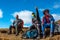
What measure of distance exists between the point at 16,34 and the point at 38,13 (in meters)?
1.58

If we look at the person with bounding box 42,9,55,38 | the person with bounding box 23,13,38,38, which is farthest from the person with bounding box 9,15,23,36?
the person with bounding box 42,9,55,38

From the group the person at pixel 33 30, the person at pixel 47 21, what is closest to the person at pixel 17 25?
the person at pixel 33 30

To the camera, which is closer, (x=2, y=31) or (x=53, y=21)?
(x=53, y=21)

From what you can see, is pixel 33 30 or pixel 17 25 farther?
pixel 17 25

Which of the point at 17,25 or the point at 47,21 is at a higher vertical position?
the point at 47,21

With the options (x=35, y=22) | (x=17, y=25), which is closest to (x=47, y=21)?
(x=35, y=22)

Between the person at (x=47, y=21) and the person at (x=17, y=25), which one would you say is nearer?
the person at (x=47, y=21)

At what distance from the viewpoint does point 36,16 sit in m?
14.2

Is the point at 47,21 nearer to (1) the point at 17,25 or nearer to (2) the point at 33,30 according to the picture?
(2) the point at 33,30

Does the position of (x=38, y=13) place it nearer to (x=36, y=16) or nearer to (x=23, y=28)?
(x=36, y=16)

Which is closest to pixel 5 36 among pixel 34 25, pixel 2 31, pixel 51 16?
pixel 2 31

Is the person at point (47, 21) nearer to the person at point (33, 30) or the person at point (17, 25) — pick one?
the person at point (33, 30)

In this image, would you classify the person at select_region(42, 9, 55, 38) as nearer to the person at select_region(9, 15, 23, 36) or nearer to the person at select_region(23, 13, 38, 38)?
the person at select_region(23, 13, 38, 38)

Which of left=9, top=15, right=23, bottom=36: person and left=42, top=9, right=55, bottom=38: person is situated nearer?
left=42, top=9, right=55, bottom=38: person
